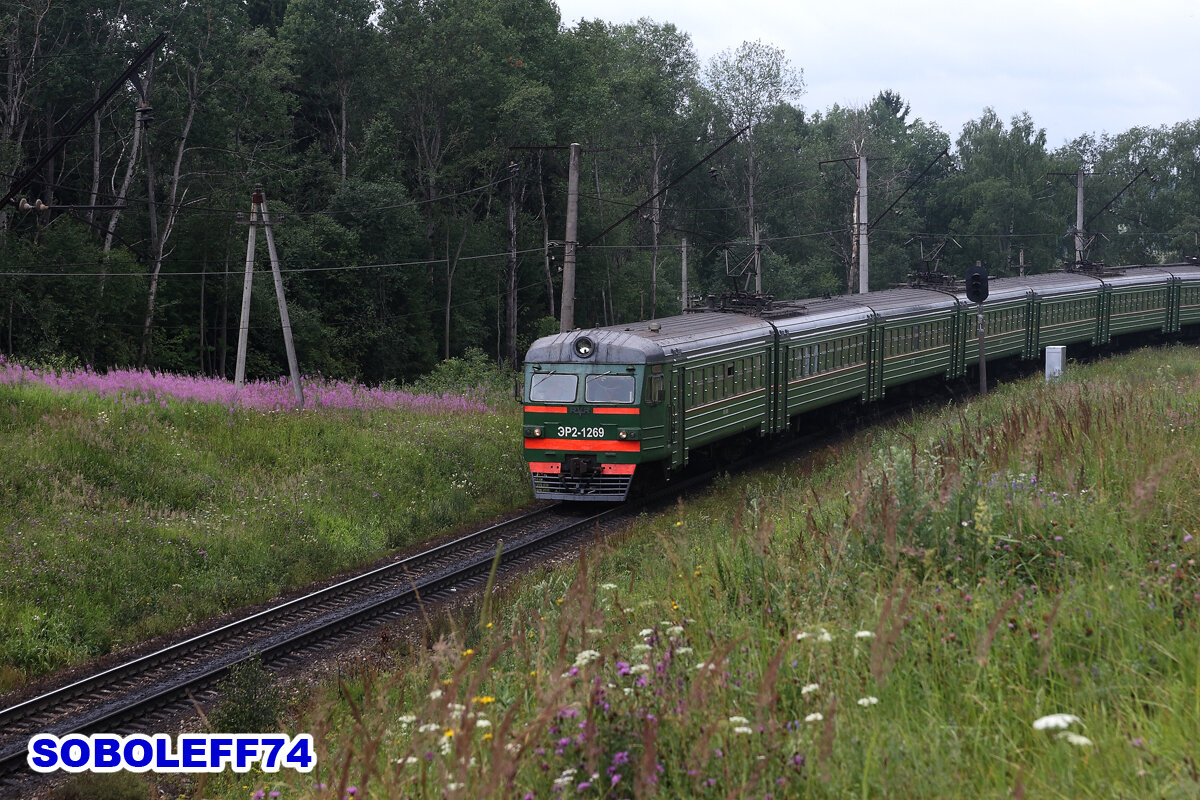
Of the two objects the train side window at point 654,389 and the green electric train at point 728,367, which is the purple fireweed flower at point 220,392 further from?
the train side window at point 654,389

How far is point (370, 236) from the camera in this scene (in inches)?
1729

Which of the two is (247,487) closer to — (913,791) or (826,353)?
(826,353)

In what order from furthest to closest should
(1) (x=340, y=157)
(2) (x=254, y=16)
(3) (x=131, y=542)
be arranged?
(2) (x=254, y=16) < (1) (x=340, y=157) < (3) (x=131, y=542)

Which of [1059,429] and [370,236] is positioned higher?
[370,236]

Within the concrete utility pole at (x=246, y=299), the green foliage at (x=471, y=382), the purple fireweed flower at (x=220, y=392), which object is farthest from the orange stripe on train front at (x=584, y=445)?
the green foliage at (x=471, y=382)

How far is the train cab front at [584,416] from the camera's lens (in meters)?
17.2

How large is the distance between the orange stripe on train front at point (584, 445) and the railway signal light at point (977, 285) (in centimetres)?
725

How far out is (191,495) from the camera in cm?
1661

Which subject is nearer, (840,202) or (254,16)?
(254,16)

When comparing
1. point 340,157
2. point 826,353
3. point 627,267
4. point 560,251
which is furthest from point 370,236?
point 826,353

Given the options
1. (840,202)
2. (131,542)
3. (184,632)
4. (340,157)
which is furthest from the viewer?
(840,202)

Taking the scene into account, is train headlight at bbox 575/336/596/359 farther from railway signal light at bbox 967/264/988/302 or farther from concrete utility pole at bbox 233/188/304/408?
railway signal light at bbox 967/264/988/302

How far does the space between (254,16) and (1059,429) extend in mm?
51488

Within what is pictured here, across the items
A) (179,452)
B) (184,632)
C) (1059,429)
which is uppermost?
(1059,429)
